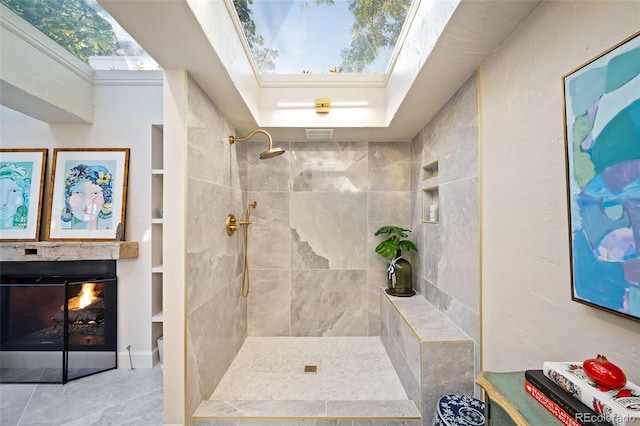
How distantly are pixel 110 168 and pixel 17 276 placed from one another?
119cm

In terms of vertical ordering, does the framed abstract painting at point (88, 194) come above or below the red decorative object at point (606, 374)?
above

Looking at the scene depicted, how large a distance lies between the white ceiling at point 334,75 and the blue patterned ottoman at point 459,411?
1.77 metres

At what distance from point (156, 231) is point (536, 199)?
2.76 metres

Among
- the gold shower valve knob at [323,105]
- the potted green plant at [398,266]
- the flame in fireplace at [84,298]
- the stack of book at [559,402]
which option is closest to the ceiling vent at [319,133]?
the gold shower valve knob at [323,105]

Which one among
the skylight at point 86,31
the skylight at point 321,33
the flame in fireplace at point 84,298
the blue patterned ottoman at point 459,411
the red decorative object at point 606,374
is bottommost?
the blue patterned ottoman at point 459,411

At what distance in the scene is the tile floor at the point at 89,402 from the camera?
5.82 ft

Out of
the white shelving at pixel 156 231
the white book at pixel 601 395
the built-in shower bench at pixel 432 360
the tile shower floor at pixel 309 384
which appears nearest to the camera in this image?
the white book at pixel 601 395

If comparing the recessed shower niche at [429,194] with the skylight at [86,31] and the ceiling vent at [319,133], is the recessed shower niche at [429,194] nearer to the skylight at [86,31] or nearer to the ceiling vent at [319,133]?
the ceiling vent at [319,133]

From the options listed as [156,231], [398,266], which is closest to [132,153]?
[156,231]

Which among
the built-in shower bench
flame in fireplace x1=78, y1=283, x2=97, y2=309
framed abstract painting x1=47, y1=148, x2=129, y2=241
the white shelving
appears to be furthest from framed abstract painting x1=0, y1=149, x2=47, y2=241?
the built-in shower bench

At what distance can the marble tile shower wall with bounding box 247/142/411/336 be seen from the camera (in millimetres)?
2807

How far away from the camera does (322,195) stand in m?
2.81

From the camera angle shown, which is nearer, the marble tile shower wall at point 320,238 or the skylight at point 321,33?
the skylight at point 321,33

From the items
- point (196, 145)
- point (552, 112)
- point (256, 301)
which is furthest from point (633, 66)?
point (256, 301)
